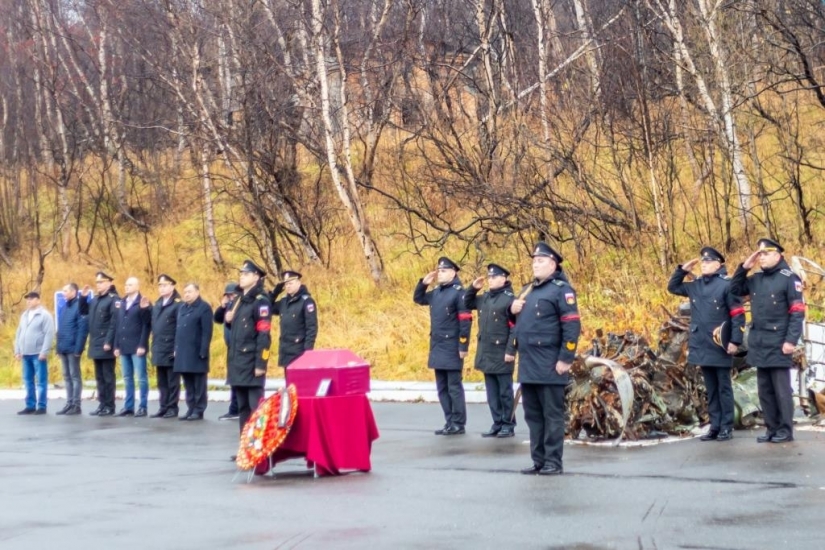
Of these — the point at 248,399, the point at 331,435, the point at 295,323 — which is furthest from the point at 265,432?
the point at 295,323

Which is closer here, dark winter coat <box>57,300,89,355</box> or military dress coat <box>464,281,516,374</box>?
military dress coat <box>464,281,516,374</box>

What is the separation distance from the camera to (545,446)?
1017 cm

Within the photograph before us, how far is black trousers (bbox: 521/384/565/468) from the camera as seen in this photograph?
1012 cm

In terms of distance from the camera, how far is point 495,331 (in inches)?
524

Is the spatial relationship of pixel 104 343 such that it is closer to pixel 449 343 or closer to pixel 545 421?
pixel 449 343

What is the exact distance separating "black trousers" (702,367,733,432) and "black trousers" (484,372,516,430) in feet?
7.53

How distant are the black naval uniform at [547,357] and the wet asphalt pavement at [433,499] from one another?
36 cm

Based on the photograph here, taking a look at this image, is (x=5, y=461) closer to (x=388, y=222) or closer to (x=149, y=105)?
(x=388, y=222)

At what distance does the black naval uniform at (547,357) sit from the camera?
10.1 metres

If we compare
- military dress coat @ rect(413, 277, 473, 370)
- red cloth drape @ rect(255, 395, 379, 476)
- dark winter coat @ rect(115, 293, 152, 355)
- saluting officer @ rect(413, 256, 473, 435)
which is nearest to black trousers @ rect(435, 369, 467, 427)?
saluting officer @ rect(413, 256, 473, 435)

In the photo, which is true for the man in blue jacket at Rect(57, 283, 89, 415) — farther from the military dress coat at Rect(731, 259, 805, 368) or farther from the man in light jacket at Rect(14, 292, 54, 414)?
Answer: the military dress coat at Rect(731, 259, 805, 368)

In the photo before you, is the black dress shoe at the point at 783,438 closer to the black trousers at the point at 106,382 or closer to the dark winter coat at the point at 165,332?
the dark winter coat at the point at 165,332

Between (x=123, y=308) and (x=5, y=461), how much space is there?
218 inches

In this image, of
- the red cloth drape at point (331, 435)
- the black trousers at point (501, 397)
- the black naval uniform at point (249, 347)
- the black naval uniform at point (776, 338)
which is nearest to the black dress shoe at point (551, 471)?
the red cloth drape at point (331, 435)
